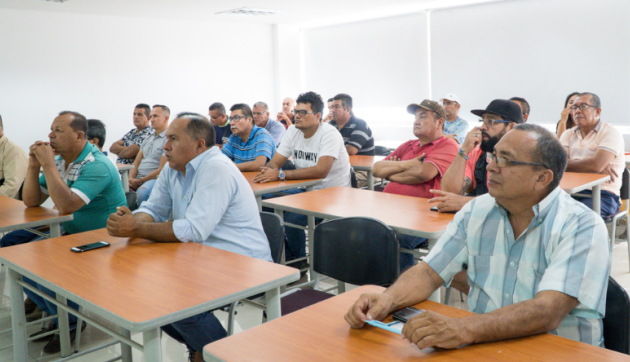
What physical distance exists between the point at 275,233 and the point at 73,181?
1366 millimetres

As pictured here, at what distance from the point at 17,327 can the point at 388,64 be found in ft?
26.3

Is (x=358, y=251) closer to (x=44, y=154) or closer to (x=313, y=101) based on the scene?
(x=44, y=154)

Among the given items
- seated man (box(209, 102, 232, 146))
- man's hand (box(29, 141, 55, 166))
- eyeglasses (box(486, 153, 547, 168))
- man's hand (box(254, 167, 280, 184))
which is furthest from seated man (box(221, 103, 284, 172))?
eyeglasses (box(486, 153, 547, 168))

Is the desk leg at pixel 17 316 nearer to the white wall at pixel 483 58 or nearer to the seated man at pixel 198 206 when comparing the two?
the seated man at pixel 198 206

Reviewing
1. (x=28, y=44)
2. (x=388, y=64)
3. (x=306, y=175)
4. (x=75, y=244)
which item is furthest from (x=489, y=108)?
(x=28, y=44)

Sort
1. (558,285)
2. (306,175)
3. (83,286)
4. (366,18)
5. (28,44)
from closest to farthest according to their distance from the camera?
(558,285), (83,286), (306,175), (28,44), (366,18)

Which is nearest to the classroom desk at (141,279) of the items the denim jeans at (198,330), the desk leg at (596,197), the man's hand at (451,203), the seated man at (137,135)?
the denim jeans at (198,330)

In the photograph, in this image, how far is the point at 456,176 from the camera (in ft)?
10.1

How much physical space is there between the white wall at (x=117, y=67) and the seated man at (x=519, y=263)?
7802 millimetres

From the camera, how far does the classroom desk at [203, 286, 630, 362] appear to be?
1211 millimetres

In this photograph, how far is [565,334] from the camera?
1391 mm

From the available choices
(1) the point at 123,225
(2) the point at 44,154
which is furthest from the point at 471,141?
(2) the point at 44,154

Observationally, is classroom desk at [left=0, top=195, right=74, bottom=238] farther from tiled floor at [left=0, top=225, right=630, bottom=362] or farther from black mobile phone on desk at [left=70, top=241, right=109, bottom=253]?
black mobile phone on desk at [left=70, top=241, right=109, bottom=253]

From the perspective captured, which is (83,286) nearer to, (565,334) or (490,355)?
(490,355)
